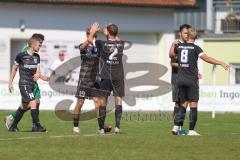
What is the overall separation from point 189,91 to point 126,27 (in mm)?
25681

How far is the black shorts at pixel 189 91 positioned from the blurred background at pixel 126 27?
15.1 m

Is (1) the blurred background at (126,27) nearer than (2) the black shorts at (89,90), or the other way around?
(2) the black shorts at (89,90)

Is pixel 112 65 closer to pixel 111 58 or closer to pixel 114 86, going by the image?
pixel 111 58

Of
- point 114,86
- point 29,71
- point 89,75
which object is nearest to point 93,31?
point 89,75

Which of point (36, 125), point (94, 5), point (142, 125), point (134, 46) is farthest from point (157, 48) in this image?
point (36, 125)

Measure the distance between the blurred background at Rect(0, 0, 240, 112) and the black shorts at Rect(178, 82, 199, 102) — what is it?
49.6 ft

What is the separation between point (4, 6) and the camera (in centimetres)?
3853

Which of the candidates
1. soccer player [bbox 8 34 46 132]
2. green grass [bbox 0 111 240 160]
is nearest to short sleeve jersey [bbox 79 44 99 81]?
soccer player [bbox 8 34 46 132]

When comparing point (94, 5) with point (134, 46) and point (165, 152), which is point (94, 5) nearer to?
point (134, 46)

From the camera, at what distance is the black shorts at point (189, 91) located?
649 inches

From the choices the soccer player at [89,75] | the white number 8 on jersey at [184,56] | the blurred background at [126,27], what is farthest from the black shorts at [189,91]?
the blurred background at [126,27]

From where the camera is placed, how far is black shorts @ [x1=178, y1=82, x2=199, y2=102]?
1648 centimetres

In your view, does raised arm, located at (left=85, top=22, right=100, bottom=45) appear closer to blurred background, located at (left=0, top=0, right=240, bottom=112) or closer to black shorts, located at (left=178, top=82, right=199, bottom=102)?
black shorts, located at (left=178, top=82, right=199, bottom=102)

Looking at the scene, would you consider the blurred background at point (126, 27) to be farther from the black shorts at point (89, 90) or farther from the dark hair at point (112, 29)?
the dark hair at point (112, 29)
